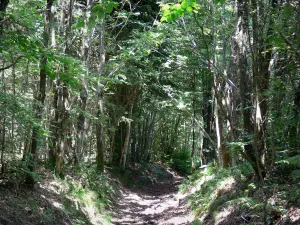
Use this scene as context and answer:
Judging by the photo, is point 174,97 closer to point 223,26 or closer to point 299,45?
point 223,26

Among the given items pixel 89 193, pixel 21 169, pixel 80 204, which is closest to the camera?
pixel 21 169

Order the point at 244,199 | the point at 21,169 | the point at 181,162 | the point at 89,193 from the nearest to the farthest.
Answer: the point at 244,199 → the point at 21,169 → the point at 89,193 → the point at 181,162

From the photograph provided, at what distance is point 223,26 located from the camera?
905cm

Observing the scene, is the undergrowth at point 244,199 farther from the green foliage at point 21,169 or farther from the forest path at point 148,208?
the green foliage at point 21,169

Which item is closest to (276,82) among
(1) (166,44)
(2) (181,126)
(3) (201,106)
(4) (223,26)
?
(4) (223,26)

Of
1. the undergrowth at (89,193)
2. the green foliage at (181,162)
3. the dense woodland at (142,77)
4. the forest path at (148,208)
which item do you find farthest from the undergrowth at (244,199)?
the green foliage at (181,162)

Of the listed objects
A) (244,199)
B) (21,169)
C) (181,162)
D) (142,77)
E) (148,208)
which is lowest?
(181,162)

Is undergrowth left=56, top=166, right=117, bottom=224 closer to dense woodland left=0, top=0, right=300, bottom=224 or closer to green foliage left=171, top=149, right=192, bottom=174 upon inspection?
dense woodland left=0, top=0, right=300, bottom=224

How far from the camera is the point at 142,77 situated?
1531cm

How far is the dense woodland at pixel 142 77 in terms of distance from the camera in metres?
5.29

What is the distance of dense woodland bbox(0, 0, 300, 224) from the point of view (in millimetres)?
5293

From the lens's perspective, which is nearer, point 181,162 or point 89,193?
point 89,193

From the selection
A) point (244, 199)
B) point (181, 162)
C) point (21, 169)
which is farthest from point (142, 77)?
point (181, 162)

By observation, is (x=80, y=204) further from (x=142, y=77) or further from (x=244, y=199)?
(x=142, y=77)
